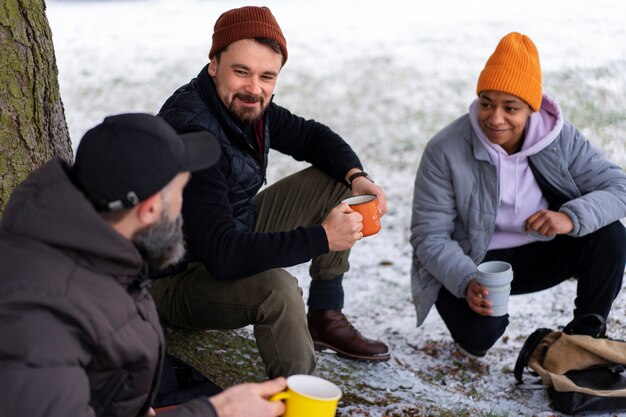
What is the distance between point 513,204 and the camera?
4145mm

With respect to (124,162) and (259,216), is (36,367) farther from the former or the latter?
(259,216)

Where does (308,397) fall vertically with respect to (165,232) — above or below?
below

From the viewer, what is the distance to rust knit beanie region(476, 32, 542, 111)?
388 centimetres

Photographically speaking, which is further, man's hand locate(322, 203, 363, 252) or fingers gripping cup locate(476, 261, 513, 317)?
fingers gripping cup locate(476, 261, 513, 317)

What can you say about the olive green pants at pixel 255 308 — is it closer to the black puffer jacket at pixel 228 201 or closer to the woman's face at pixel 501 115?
the black puffer jacket at pixel 228 201

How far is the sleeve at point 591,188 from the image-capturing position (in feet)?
13.0

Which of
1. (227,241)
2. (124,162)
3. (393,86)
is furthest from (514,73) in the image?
(393,86)

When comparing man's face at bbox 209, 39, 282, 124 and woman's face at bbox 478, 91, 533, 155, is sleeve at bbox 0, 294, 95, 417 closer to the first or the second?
man's face at bbox 209, 39, 282, 124

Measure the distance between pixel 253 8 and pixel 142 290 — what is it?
1.66m

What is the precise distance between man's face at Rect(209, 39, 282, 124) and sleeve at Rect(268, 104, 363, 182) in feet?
2.03

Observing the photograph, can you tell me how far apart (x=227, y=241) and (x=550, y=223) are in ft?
5.99

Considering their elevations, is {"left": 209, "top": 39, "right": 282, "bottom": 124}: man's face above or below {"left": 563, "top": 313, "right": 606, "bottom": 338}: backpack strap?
above

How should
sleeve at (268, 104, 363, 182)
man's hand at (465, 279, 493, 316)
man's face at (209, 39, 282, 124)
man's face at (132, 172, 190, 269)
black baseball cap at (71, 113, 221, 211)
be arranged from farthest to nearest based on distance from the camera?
sleeve at (268, 104, 363, 182)
man's hand at (465, 279, 493, 316)
man's face at (209, 39, 282, 124)
man's face at (132, 172, 190, 269)
black baseball cap at (71, 113, 221, 211)

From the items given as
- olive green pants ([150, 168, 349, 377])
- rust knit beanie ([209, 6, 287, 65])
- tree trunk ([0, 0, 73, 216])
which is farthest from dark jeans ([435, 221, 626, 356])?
tree trunk ([0, 0, 73, 216])
